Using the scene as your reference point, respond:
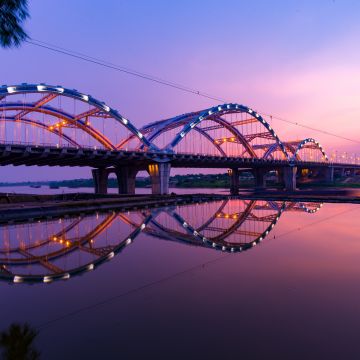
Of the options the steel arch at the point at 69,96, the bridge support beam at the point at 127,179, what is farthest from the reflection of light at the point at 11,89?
the bridge support beam at the point at 127,179

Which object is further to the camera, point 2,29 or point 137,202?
point 137,202

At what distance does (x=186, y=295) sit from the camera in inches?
297

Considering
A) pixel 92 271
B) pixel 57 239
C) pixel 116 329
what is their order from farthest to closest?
1. pixel 57 239
2. pixel 92 271
3. pixel 116 329

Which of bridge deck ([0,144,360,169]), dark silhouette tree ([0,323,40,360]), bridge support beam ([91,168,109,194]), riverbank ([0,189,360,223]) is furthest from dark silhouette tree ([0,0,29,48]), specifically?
bridge support beam ([91,168,109,194])

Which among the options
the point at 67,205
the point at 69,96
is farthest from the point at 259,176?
the point at 67,205

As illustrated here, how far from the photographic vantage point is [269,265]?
10039 mm

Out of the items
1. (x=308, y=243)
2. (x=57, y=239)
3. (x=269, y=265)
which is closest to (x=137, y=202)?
(x=57, y=239)

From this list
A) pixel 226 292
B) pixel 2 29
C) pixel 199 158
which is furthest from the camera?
pixel 199 158

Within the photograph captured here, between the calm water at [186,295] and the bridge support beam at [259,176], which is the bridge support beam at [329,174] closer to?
the bridge support beam at [259,176]

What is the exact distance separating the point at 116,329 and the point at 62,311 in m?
1.65

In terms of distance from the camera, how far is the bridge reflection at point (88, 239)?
1028cm

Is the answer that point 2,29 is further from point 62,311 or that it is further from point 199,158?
point 199,158

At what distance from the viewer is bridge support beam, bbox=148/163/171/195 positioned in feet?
161

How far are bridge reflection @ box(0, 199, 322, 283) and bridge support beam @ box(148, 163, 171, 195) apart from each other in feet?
87.2
